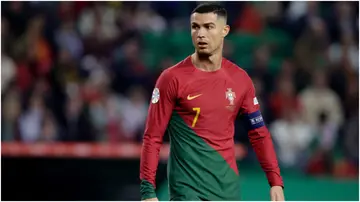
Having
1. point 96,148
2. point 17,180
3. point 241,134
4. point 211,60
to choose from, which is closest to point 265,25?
point 241,134

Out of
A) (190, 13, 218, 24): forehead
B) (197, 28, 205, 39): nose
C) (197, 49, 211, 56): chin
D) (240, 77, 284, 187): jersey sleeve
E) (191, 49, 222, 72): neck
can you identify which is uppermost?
(190, 13, 218, 24): forehead

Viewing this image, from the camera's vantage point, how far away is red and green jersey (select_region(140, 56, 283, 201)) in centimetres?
548

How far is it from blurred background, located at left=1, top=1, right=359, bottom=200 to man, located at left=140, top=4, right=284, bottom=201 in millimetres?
4003

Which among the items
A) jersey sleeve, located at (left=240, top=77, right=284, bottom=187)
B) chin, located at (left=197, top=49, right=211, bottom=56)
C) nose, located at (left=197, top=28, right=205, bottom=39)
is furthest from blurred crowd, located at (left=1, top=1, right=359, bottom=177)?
nose, located at (left=197, top=28, right=205, bottom=39)

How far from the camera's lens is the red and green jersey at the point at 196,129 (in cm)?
548

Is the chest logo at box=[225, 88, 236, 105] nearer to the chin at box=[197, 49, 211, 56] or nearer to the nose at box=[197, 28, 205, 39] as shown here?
the chin at box=[197, 49, 211, 56]

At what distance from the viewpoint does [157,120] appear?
216 inches

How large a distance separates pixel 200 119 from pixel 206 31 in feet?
1.93

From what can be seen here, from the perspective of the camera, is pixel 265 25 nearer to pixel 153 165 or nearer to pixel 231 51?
pixel 231 51

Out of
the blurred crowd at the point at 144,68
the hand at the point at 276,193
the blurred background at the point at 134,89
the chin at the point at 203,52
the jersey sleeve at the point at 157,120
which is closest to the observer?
the jersey sleeve at the point at 157,120

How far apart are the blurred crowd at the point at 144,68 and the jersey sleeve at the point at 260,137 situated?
5.05m

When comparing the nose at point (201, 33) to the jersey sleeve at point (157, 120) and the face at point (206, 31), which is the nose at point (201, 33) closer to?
the face at point (206, 31)

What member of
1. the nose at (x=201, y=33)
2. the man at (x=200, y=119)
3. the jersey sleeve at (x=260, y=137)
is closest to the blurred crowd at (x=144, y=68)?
the jersey sleeve at (x=260, y=137)

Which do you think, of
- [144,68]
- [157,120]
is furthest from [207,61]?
[144,68]
